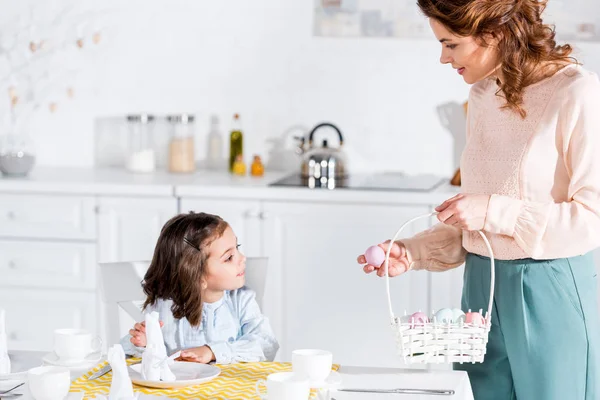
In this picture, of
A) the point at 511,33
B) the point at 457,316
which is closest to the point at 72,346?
the point at 457,316

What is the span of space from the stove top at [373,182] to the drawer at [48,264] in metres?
0.71

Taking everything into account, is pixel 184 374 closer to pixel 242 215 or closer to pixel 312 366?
pixel 312 366

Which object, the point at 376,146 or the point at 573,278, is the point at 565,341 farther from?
the point at 376,146

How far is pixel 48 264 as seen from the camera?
135 inches

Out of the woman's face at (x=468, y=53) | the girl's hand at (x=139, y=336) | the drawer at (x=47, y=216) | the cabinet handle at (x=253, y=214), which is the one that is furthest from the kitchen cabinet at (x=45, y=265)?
the woman's face at (x=468, y=53)

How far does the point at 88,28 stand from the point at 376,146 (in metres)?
1.19

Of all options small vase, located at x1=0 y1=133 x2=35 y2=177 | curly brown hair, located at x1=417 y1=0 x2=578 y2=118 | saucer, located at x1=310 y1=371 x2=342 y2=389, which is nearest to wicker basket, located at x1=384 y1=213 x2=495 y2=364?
saucer, located at x1=310 y1=371 x2=342 y2=389

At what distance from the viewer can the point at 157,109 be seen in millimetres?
3812

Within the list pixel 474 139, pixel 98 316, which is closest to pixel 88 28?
pixel 98 316

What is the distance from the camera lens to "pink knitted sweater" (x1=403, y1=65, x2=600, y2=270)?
1866mm

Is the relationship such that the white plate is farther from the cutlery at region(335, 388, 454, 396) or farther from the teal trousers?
the teal trousers

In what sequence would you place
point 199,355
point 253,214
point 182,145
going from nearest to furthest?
point 199,355 → point 253,214 → point 182,145

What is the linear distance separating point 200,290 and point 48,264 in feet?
4.55

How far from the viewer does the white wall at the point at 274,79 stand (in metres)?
3.62
